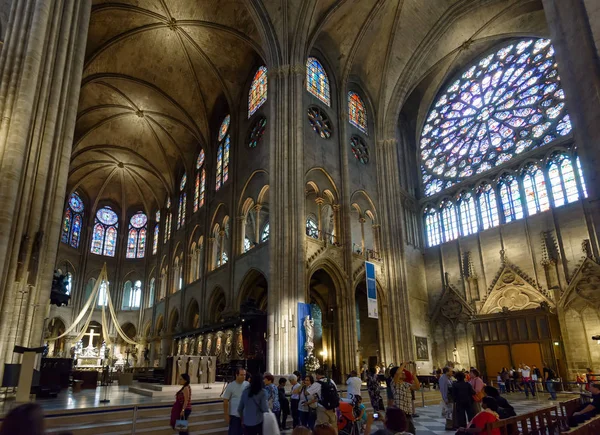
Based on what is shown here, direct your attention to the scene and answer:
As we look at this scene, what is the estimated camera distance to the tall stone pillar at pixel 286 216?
1611 cm

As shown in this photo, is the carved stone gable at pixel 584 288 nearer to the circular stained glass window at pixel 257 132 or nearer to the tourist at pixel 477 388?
the tourist at pixel 477 388

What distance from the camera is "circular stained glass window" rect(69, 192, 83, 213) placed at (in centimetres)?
3544

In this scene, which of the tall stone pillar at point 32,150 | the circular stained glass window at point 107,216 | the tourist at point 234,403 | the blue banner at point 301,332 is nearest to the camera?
the tourist at point 234,403

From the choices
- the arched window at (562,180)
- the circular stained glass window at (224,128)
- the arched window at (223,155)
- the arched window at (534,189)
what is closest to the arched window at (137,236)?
the arched window at (223,155)

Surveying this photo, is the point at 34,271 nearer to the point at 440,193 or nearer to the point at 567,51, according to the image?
the point at 567,51

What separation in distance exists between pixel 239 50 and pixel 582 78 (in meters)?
20.1

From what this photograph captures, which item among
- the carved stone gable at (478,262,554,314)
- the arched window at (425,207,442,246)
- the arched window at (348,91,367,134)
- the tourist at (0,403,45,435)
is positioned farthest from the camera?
the arched window at (425,207,442,246)

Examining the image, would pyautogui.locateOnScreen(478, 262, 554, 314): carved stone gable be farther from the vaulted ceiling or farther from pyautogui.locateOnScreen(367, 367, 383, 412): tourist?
pyautogui.locateOnScreen(367, 367, 383, 412): tourist

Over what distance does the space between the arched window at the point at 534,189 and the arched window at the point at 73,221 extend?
32.9 metres

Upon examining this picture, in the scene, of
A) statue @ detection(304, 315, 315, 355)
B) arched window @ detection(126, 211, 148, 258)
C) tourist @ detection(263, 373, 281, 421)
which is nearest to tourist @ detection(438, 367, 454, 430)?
tourist @ detection(263, 373, 281, 421)

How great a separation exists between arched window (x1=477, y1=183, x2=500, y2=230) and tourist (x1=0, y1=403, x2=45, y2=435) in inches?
907

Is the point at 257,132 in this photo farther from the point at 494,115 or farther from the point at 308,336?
the point at 494,115

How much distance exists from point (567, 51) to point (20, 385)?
12.0 meters

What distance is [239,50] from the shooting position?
23.6m
